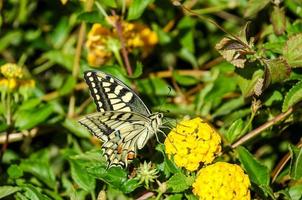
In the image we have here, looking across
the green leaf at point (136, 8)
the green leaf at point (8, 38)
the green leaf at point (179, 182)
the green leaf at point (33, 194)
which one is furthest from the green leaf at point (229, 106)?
the green leaf at point (8, 38)

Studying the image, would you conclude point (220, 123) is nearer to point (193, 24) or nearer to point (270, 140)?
point (270, 140)

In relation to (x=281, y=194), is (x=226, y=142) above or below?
above

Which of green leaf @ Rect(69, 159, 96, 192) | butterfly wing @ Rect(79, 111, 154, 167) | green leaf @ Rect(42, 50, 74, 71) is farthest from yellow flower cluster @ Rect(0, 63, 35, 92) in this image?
butterfly wing @ Rect(79, 111, 154, 167)

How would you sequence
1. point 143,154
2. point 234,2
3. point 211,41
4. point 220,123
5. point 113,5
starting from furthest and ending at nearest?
point 211,41, point 234,2, point 220,123, point 113,5, point 143,154

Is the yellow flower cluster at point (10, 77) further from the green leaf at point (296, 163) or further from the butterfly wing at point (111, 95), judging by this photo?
the green leaf at point (296, 163)

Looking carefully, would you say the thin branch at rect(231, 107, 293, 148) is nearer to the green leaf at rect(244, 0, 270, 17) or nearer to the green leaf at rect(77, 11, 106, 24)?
the green leaf at rect(244, 0, 270, 17)

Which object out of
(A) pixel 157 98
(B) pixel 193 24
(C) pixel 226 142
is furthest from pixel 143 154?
(B) pixel 193 24
